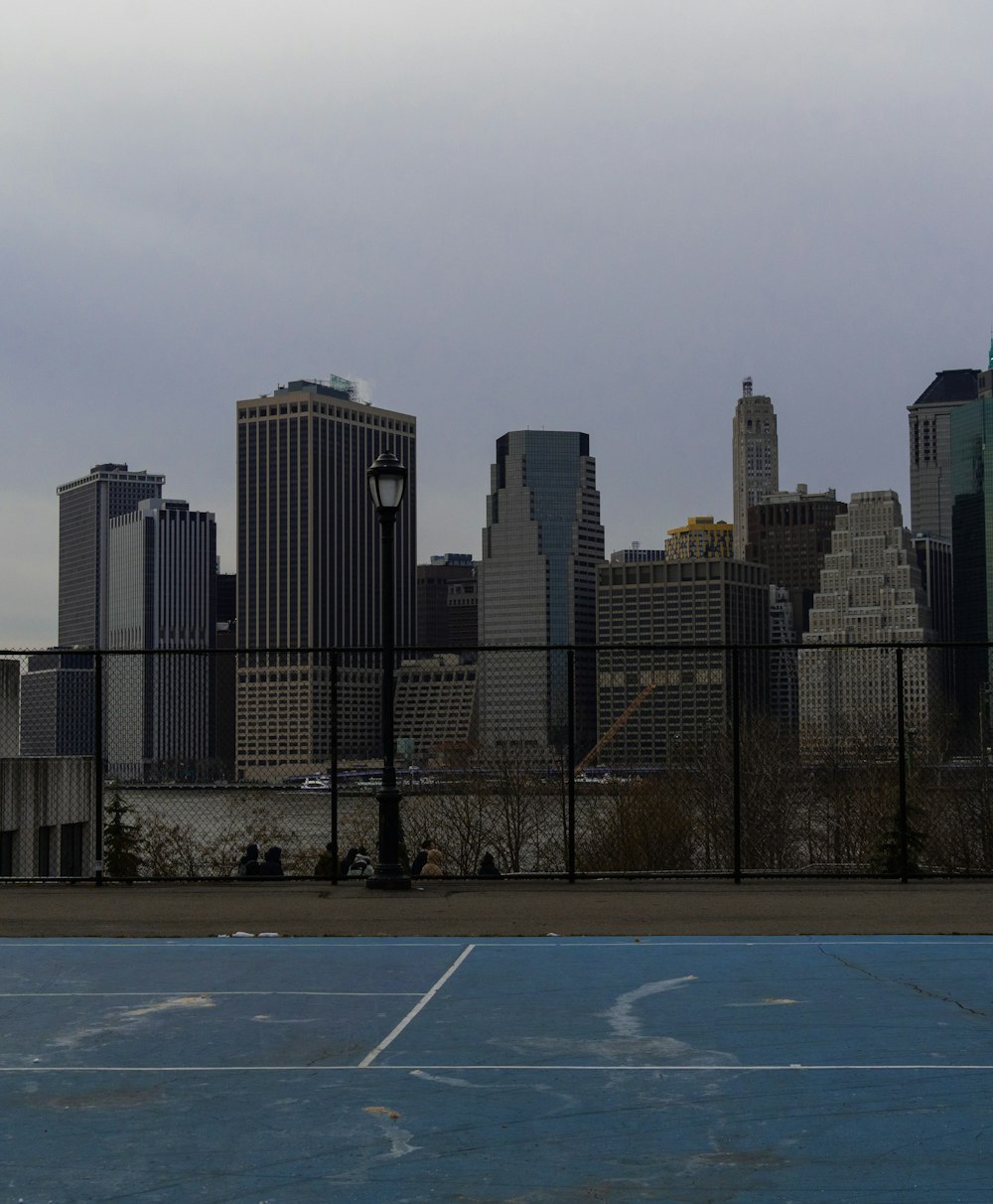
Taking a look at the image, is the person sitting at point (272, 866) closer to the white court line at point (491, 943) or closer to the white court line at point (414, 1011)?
the white court line at point (491, 943)

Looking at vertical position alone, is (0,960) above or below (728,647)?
below

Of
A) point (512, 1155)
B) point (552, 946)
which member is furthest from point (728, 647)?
point (512, 1155)

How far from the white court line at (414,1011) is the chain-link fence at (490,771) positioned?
4603 millimetres

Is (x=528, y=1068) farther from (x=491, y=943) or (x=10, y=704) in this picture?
(x=10, y=704)

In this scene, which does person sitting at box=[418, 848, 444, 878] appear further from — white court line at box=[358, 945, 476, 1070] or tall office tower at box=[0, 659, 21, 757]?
tall office tower at box=[0, 659, 21, 757]

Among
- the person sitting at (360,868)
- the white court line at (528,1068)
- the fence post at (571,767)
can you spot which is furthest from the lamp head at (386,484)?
the white court line at (528,1068)

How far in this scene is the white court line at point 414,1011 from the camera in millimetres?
8367

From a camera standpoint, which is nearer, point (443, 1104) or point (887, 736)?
point (443, 1104)

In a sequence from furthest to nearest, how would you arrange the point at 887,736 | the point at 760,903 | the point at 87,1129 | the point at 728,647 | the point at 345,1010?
the point at 887,736
the point at 728,647
the point at 760,903
the point at 345,1010
the point at 87,1129

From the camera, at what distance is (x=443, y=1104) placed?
7316 millimetres

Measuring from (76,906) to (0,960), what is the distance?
11.8ft

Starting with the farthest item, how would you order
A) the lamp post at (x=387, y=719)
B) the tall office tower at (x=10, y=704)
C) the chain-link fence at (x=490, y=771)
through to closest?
the tall office tower at (x=10, y=704) < the chain-link fence at (x=490, y=771) < the lamp post at (x=387, y=719)

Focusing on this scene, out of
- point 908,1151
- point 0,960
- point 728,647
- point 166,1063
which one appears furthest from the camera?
point 728,647

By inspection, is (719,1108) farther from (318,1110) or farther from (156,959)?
(156,959)
